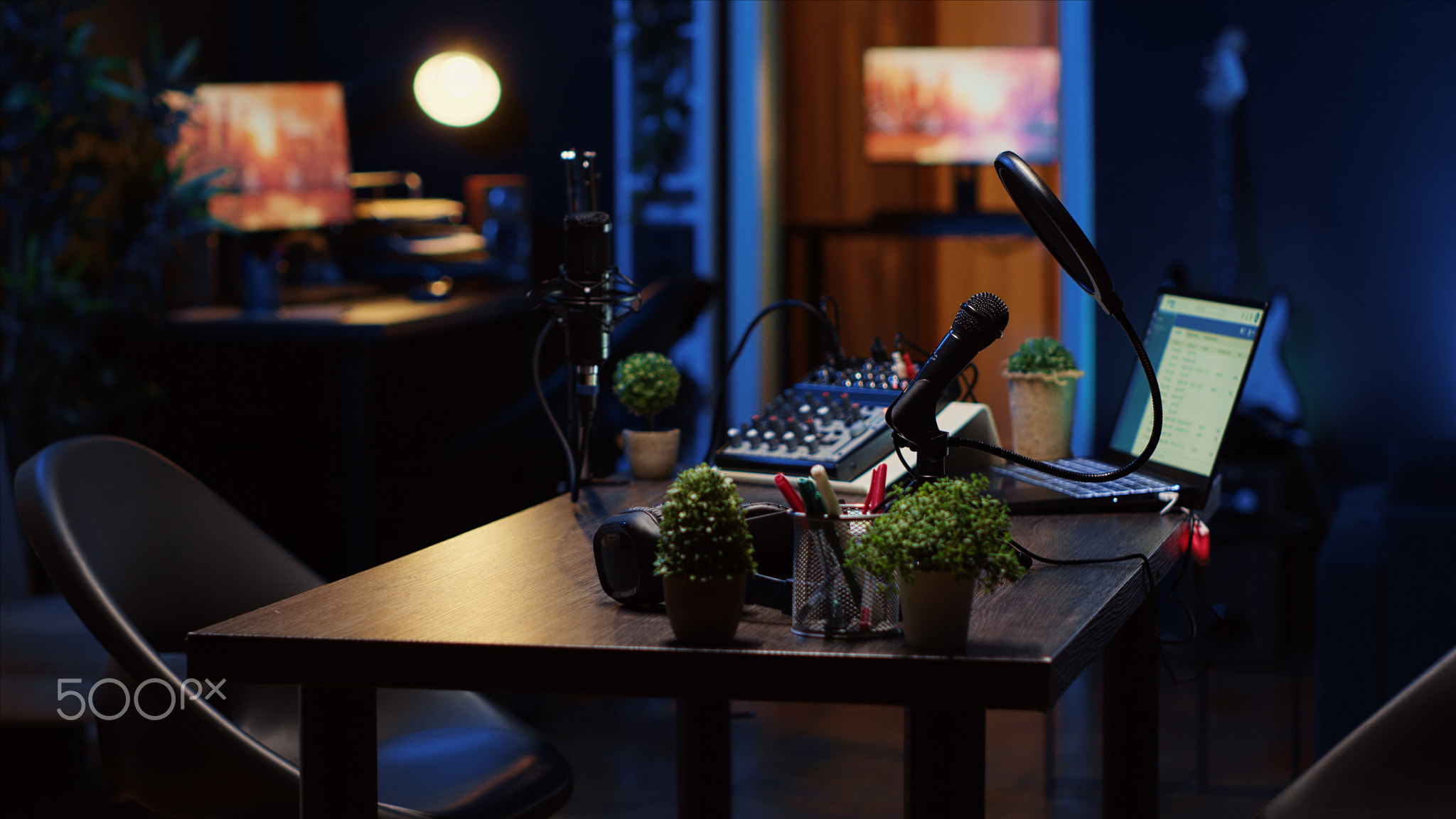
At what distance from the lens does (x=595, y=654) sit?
109 cm

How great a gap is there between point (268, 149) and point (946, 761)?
3.15 metres

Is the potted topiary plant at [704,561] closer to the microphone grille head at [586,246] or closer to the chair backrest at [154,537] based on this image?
the microphone grille head at [586,246]

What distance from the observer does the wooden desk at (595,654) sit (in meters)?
1.05

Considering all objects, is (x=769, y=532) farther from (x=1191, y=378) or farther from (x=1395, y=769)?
(x=1395, y=769)

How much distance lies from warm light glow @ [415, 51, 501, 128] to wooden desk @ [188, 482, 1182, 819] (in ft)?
12.7

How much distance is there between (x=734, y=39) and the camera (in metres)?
4.82

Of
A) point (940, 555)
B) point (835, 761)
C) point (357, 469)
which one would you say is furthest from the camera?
point (357, 469)

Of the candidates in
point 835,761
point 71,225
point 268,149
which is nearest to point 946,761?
point 835,761

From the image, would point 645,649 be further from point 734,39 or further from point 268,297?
point 734,39

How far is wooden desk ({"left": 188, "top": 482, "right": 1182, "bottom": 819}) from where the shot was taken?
1.05 metres

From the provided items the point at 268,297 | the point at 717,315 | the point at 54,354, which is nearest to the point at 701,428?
the point at 717,315

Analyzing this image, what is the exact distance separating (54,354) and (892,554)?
2.90 m

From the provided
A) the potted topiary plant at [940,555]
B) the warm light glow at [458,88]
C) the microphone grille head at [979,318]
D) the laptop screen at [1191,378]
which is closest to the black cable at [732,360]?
the laptop screen at [1191,378]

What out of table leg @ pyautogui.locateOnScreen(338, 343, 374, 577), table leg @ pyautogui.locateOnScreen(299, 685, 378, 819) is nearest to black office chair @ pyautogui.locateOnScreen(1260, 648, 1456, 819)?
table leg @ pyautogui.locateOnScreen(299, 685, 378, 819)
